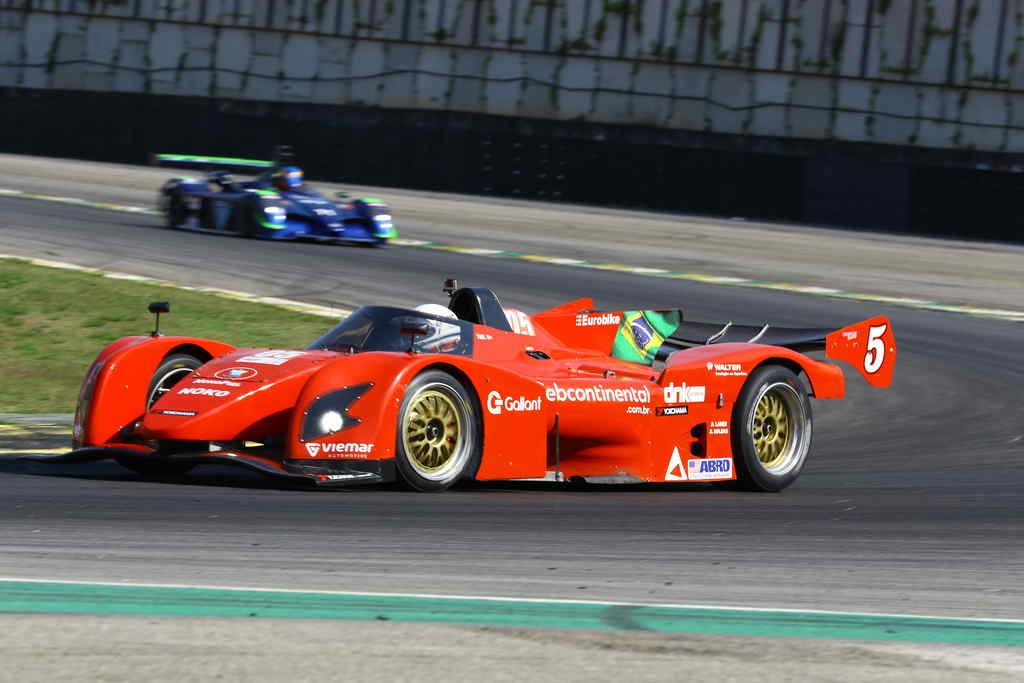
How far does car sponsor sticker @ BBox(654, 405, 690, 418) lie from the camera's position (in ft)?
28.4

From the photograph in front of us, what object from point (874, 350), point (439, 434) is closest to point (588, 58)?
point (874, 350)

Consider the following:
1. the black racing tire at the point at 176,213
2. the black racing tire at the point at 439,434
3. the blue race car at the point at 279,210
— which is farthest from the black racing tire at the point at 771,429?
the black racing tire at the point at 176,213

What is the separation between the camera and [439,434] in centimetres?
787

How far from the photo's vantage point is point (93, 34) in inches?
1266

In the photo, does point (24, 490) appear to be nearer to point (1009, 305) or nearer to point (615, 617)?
point (615, 617)

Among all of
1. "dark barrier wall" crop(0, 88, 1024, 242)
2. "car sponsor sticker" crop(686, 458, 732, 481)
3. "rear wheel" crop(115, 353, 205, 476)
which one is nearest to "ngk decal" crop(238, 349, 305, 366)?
"rear wheel" crop(115, 353, 205, 476)

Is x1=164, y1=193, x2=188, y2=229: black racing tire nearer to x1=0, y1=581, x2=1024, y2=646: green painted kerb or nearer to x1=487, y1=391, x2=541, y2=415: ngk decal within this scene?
x1=487, y1=391, x2=541, y2=415: ngk decal

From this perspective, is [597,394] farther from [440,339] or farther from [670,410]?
[440,339]

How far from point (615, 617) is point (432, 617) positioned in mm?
611

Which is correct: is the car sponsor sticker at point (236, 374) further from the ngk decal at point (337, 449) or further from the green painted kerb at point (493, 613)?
the green painted kerb at point (493, 613)

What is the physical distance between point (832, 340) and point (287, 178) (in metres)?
13.1

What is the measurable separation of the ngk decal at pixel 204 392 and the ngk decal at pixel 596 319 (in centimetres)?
252

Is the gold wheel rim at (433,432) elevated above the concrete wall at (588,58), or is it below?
below

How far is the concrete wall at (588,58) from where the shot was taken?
89.9 feet
